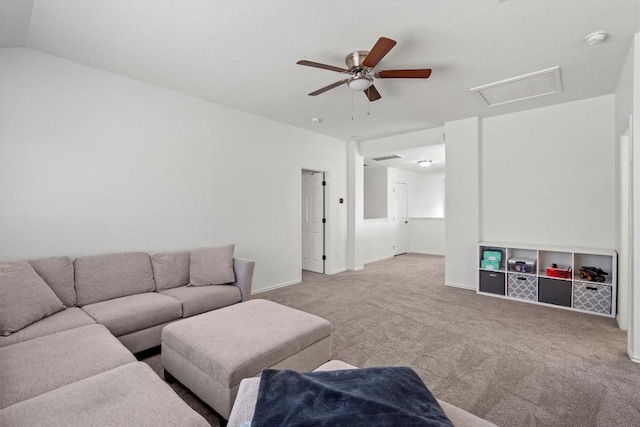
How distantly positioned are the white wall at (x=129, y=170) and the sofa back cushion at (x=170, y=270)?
284 millimetres

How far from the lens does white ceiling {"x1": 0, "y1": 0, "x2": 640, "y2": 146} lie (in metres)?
2.10

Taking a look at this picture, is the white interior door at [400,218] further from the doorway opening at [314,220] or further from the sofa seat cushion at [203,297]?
the sofa seat cushion at [203,297]

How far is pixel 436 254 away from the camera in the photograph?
8.28 meters

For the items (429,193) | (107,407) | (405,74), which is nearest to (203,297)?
(107,407)

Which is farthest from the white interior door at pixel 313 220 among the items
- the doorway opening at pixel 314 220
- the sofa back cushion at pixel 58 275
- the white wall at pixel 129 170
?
the sofa back cushion at pixel 58 275

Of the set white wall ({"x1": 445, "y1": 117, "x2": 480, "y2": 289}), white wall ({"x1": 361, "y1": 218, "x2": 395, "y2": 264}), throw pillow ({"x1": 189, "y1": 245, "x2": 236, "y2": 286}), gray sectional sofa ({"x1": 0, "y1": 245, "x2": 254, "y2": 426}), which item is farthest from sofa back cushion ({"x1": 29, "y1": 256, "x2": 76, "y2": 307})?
white wall ({"x1": 361, "y1": 218, "x2": 395, "y2": 264})

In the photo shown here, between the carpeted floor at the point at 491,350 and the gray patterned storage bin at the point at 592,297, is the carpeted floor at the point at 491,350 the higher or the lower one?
the lower one

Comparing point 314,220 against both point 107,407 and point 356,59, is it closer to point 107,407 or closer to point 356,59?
point 356,59

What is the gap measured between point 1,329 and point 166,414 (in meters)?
1.76

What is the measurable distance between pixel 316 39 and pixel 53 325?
298cm

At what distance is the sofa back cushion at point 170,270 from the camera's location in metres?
3.12

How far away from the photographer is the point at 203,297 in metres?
2.92

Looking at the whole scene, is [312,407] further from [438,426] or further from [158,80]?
[158,80]

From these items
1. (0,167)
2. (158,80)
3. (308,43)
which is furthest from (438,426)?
(158,80)
